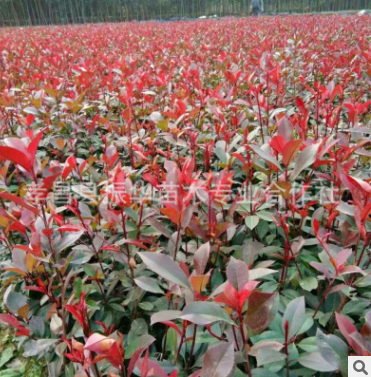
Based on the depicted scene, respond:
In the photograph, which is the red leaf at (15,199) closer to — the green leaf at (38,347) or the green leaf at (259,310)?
the green leaf at (38,347)

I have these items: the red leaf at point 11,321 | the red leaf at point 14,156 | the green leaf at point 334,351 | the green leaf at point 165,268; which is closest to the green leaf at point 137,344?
the green leaf at point 165,268

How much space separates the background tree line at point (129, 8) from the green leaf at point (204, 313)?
29.1m

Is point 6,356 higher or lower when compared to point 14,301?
lower

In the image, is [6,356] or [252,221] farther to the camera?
[6,356]

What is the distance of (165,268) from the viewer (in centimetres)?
90

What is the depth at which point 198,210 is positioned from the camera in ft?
4.40

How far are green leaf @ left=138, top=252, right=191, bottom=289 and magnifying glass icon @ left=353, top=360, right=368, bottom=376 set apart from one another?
0.39 meters

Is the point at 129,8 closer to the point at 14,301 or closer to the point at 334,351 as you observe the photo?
the point at 14,301

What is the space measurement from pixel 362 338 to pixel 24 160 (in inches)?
38.4

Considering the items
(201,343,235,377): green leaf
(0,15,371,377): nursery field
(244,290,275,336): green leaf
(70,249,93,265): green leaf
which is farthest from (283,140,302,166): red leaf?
(70,249,93,265): green leaf

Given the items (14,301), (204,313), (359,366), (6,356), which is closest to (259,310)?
(204,313)

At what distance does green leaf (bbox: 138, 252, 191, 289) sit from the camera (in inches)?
34.8

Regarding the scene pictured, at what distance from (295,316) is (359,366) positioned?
189mm

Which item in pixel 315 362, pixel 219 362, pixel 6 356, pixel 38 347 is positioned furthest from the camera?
pixel 6 356
